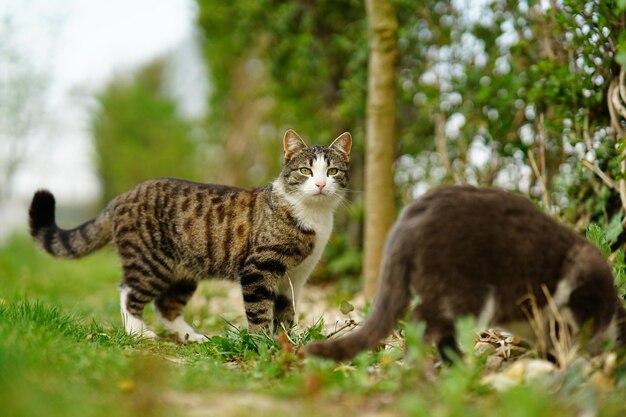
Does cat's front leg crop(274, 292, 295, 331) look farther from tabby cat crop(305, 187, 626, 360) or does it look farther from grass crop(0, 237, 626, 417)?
tabby cat crop(305, 187, 626, 360)

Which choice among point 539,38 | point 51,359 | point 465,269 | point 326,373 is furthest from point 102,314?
point 539,38

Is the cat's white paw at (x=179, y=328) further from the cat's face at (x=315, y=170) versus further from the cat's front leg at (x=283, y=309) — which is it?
the cat's face at (x=315, y=170)

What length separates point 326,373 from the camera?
2.63 meters

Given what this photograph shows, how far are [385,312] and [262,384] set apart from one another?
0.59 m

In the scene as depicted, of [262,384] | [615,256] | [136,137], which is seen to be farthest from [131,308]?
[136,137]

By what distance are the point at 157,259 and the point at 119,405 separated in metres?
2.16

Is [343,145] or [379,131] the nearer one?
[343,145]

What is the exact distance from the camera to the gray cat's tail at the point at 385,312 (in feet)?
8.45

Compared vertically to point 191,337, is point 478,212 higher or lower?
higher

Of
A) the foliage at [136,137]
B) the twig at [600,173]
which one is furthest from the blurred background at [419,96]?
the foliage at [136,137]

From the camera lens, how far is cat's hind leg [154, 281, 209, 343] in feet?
14.6

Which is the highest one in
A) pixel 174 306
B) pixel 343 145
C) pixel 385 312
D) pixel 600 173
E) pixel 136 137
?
pixel 136 137

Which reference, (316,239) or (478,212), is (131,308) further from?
(478,212)

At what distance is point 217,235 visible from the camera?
414 cm
